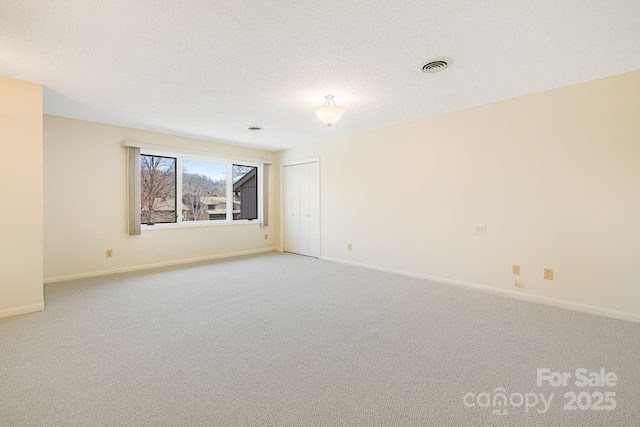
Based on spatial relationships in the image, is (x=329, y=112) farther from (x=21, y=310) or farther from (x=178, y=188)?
(x=21, y=310)

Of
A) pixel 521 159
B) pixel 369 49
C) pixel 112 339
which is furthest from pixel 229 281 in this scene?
pixel 521 159

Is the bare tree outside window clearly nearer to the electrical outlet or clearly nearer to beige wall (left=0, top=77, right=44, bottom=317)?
beige wall (left=0, top=77, right=44, bottom=317)

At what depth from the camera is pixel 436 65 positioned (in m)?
2.56

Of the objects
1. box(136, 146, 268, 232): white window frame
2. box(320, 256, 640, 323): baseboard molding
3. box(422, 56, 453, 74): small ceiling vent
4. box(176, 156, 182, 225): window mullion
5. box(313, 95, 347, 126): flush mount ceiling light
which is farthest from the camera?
box(176, 156, 182, 225): window mullion

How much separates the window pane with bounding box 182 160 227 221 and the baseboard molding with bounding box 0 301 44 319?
2579 millimetres

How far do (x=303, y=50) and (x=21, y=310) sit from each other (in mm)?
3760

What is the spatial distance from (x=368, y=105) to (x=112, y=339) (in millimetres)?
3581

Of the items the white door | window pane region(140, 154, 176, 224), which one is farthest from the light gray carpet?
the white door

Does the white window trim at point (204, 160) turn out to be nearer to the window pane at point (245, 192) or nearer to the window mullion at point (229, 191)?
the window mullion at point (229, 191)

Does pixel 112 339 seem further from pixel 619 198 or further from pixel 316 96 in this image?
pixel 619 198

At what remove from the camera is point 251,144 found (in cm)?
593

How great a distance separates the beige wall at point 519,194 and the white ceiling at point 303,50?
38cm

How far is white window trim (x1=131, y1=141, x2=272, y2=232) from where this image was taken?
4.91 m

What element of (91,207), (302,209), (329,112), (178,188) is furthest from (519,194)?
(91,207)
